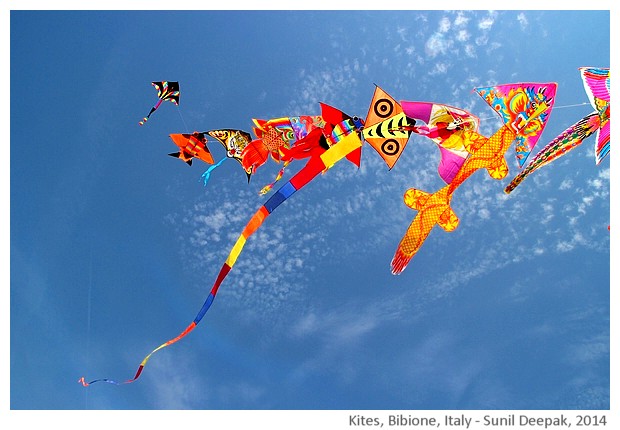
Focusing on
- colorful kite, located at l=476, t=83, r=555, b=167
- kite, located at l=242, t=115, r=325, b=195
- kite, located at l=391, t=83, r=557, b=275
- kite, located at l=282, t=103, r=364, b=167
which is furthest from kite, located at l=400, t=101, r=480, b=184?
kite, located at l=242, t=115, r=325, b=195

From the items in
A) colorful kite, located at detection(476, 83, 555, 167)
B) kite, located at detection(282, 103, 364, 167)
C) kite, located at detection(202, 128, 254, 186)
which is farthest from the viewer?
kite, located at detection(202, 128, 254, 186)

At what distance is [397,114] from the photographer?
6.22 meters

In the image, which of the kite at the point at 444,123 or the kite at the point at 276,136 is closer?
the kite at the point at 444,123

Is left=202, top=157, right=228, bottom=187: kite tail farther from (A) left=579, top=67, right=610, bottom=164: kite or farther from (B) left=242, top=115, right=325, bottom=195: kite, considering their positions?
(A) left=579, top=67, right=610, bottom=164: kite

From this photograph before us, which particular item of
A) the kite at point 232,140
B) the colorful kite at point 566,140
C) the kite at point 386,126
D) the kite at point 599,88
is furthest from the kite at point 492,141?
the kite at point 232,140

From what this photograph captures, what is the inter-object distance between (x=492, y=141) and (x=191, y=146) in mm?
4131

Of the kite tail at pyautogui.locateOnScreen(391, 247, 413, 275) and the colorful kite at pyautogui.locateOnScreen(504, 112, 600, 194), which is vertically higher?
the colorful kite at pyautogui.locateOnScreen(504, 112, 600, 194)

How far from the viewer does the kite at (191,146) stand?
6.89 metres

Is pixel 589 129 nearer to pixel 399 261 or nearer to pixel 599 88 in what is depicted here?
pixel 599 88

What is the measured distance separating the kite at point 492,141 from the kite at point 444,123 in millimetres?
54

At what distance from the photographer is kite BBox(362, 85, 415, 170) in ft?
20.4

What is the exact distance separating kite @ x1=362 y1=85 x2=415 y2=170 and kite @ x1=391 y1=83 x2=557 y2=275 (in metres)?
0.62

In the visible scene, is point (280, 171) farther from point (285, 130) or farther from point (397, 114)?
point (397, 114)

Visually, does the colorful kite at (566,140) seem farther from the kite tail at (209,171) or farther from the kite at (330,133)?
the kite tail at (209,171)
